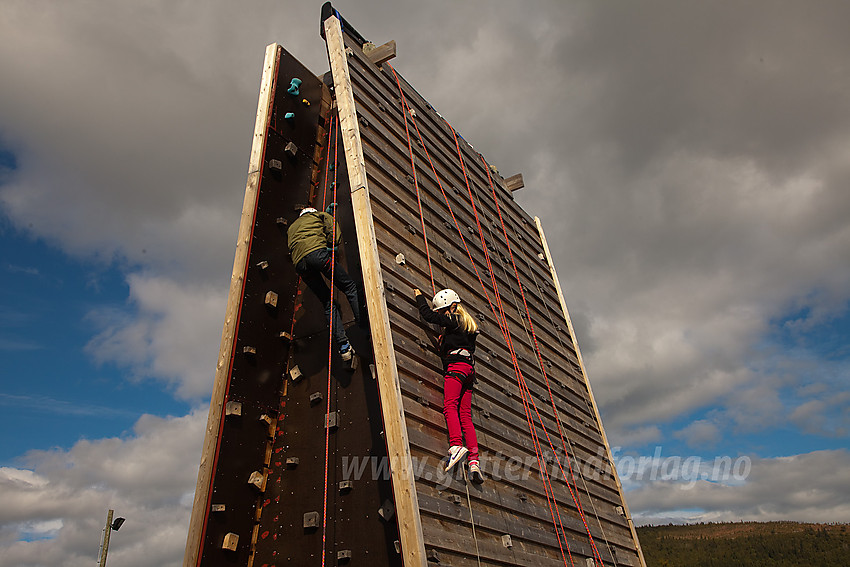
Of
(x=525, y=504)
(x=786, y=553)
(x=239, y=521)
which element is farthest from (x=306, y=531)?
(x=786, y=553)

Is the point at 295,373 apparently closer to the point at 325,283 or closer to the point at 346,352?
the point at 346,352

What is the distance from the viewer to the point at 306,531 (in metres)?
4.80

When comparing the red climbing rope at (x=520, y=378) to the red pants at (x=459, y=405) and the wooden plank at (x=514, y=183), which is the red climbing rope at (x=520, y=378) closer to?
the red pants at (x=459, y=405)

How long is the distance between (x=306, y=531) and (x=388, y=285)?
6.99 feet

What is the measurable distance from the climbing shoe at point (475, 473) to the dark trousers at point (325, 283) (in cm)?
158

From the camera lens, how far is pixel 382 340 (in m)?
4.48

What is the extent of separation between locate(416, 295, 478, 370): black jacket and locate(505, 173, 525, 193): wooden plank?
19.3ft

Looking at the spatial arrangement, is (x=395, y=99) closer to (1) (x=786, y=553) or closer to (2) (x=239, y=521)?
(2) (x=239, y=521)

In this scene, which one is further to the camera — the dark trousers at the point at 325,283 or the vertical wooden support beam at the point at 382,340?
the dark trousers at the point at 325,283

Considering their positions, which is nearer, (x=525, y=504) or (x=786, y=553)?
(x=525, y=504)

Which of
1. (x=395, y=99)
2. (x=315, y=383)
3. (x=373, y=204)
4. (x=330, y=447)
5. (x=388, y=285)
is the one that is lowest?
(x=330, y=447)

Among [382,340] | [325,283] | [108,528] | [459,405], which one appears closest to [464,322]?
[459,405]

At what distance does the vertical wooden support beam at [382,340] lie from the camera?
3822 mm

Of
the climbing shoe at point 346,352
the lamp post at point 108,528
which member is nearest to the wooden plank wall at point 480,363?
the climbing shoe at point 346,352
